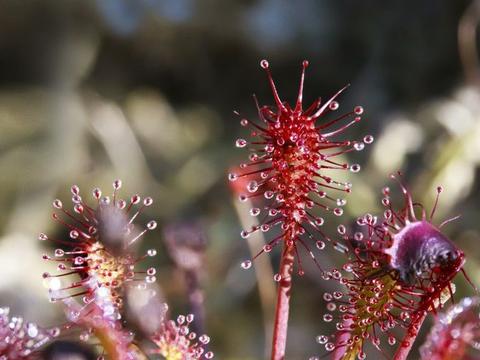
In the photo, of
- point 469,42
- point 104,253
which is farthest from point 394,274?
point 469,42

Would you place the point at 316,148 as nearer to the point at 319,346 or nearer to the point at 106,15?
the point at 319,346

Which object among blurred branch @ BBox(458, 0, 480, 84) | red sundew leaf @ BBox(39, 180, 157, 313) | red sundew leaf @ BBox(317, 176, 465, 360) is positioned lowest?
red sundew leaf @ BBox(317, 176, 465, 360)

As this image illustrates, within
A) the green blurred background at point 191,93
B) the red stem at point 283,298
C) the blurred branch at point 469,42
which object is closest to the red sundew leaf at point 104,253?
the red stem at point 283,298

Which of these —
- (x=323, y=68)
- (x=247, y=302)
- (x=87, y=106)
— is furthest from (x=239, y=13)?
(x=247, y=302)

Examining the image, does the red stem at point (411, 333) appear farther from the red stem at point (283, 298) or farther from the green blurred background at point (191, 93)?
the green blurred background at point (191, 93)

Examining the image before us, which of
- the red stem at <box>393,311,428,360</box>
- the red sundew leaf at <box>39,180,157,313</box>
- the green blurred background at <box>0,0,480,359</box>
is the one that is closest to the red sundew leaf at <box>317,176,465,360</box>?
the red stem at <box>393,311,428,360</box>

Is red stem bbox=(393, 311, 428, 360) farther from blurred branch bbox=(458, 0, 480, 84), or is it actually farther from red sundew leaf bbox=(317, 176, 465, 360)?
blurred branch bbox=(458, 0, 480, 84)

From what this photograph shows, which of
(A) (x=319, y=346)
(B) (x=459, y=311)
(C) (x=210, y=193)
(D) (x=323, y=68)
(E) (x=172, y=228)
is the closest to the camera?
(B) (x=459, y=311)
